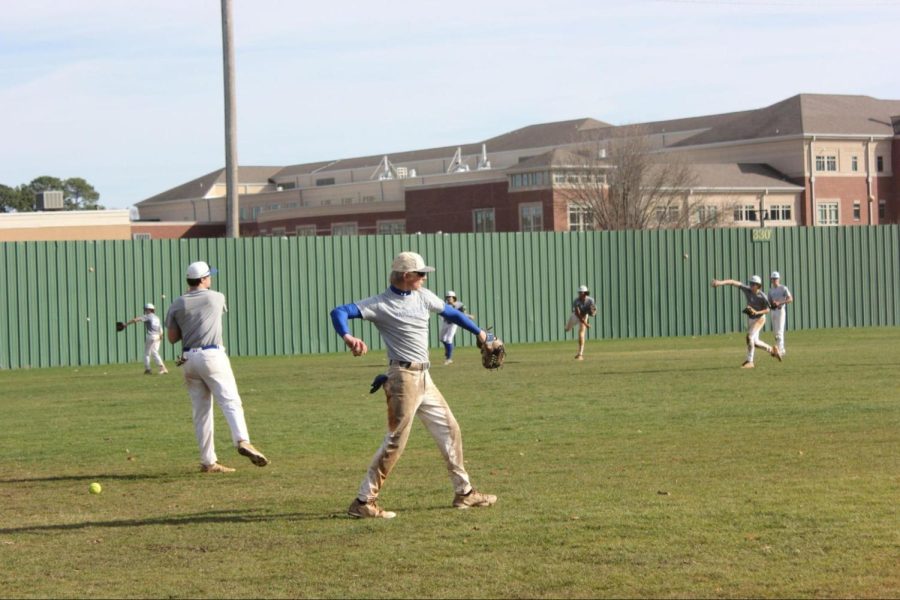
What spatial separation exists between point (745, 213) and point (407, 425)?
79614 millimetres

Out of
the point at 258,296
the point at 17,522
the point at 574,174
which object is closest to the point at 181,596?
the point at 17,522

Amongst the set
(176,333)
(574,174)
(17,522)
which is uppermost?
(574,174)

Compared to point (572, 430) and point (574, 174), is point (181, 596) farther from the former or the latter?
point (574, 174)

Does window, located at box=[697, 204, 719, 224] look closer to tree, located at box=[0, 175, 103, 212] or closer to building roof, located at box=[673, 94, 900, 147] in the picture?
building roof, located at box=[673, 94, 900, 147]

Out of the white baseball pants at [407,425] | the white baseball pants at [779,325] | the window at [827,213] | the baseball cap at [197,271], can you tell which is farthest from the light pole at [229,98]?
the window at [827,213]

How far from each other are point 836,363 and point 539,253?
16.5 metres

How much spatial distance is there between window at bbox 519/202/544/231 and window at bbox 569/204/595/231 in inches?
70.8

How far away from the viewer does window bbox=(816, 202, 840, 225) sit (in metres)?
92.6

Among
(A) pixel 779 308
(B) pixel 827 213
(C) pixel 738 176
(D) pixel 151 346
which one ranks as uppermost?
(C) pixel 738 176

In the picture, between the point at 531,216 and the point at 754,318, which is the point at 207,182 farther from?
the point at 754,318

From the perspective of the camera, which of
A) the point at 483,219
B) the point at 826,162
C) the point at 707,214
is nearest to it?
the point at 707,214

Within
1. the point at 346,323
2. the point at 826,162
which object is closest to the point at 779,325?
the point at 346,323

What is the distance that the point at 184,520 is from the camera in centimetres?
1125

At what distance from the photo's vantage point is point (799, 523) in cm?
1016
